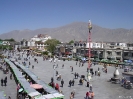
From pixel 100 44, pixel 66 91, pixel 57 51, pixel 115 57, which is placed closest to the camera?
pixel 66 91

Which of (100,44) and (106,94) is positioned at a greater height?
(100,44)

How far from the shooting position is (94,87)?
26828 mm

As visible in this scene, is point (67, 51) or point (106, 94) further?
point (67, 51)

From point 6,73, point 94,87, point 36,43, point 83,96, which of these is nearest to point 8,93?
point 83,96

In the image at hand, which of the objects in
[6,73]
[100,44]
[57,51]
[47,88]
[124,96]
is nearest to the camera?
[47,88]

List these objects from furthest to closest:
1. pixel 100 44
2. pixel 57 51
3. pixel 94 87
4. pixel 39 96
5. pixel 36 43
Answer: pixel 36 43 < pixel 57 51 < pixel 100 44 < pixel 94 87 < pixel 39 96

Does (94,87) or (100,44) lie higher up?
(100,44)

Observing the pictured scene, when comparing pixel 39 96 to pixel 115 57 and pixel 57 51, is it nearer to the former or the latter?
pixel 115 57

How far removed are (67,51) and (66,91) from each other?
69667mm

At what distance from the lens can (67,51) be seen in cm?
9394

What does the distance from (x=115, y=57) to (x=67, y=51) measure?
95.9 feet

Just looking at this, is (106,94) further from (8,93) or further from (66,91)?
(8,93)

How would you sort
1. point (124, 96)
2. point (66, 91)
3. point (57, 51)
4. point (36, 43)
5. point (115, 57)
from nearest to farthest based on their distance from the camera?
point (124, 96), point (66, 91), point (115, 57), point (57, 51), point (36, 43)

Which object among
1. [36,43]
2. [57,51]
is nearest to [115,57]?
[57,51]
